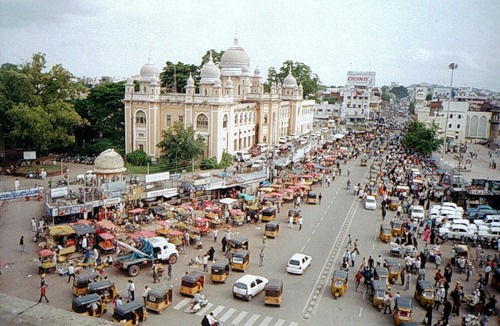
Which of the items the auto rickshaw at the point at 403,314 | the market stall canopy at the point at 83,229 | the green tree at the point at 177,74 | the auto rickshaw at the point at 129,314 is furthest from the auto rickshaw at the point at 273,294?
the green tree at the point at 177,74

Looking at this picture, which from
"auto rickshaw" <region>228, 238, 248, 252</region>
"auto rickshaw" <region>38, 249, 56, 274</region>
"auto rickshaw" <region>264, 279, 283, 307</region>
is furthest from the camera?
"auto rickshaw" <region>228, 238, 248, 252</region>

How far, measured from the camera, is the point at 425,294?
1912 centimetres

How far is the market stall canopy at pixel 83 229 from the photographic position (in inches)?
961

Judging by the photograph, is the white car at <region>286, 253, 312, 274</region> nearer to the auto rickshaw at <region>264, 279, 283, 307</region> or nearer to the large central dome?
the auto rickshaw at <region>264, 279, 283, 307</region>

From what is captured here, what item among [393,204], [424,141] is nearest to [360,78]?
[424,141]

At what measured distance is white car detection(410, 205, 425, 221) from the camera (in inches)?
1283

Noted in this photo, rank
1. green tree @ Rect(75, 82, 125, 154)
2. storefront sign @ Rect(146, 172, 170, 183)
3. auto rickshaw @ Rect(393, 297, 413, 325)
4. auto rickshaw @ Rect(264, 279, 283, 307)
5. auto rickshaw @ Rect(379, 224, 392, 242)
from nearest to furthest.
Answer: auto rickshaw @ Rect(393, 297, 413, 325) < auto rickshaw @ Rect(264, 279, 283, 307) < auto rickshaw @ Rect(379, 224, 392, 242) < storefront sign @ Rect(146, 172, 170, 183) < green tree @ Rect(75, 82, 125, 154)

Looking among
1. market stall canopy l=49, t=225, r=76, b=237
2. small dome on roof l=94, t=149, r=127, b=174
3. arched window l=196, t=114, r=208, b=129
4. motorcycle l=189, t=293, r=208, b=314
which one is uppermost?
arched window l=196, t=114, r=208, b=129

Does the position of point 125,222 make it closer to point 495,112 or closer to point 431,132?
point 431,132

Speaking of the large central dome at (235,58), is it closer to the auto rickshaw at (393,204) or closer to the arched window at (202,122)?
the arched window at (202,122)

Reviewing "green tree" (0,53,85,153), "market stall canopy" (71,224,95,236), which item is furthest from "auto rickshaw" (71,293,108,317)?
"green tree" (0,53,85,153)

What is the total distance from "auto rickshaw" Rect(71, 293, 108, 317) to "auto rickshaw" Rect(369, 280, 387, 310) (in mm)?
11201

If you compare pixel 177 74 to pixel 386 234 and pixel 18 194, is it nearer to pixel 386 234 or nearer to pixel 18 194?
pixel 18 194

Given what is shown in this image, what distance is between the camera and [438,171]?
4931 cm
